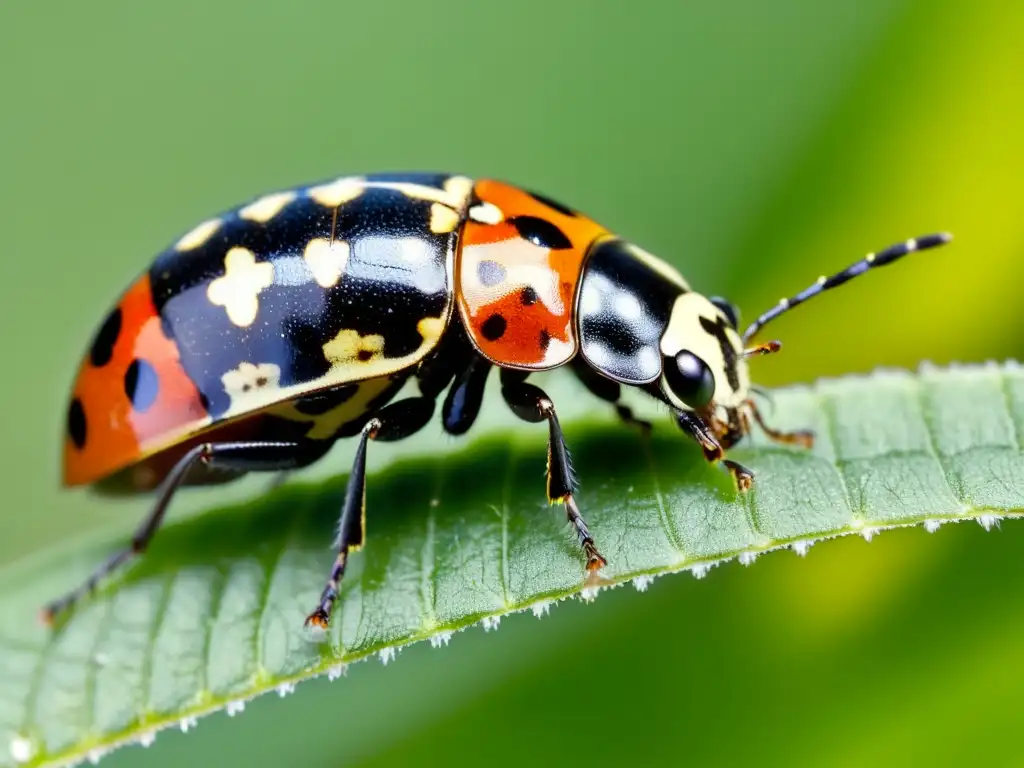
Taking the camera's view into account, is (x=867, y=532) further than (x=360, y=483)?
No

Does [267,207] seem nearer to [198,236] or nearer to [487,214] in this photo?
[198,236]

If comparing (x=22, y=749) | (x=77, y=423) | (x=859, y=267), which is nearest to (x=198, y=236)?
(x=77, y=423)

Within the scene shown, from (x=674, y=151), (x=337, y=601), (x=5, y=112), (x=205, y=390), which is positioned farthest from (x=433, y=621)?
(x=5, y=112)

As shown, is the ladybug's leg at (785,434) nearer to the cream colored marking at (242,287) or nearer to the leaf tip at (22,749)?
the cream colored marking at (242,287)

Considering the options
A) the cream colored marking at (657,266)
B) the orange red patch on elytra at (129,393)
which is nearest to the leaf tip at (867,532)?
the cream colored marking at (657,266)

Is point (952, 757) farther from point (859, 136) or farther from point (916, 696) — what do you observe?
point (859, 136)
